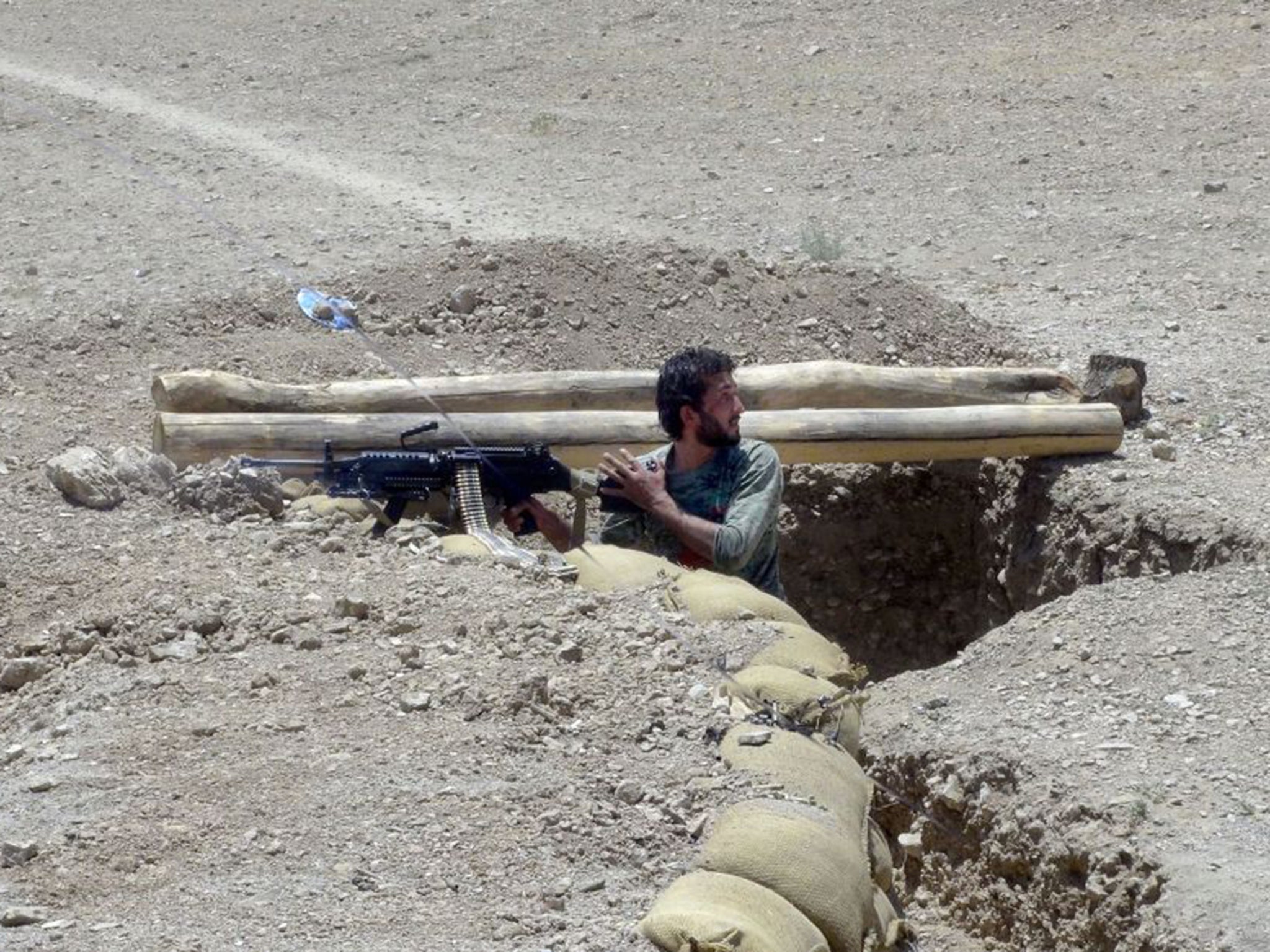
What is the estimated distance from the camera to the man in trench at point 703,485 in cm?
633

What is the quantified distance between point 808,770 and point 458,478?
2165 mm

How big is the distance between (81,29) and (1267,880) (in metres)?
16.0

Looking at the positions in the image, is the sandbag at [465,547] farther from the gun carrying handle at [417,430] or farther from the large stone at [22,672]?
the large stone at [22,672]

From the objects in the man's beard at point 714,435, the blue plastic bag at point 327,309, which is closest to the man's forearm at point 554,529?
the man's beard at point 714,435

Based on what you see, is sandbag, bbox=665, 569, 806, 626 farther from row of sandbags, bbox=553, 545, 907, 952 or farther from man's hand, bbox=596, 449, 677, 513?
man's hand, bbox=596, 449, 677, 513

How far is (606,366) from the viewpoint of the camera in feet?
28.5

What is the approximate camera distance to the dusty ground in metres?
4.66

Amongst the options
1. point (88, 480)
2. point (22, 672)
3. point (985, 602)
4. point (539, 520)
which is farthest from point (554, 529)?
point (985, 602)

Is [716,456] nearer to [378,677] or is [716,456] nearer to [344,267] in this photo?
[378,677]

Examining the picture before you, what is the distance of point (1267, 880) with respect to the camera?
4.86 metres

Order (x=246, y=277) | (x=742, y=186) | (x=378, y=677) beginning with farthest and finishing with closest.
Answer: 1. (x=742, y=186)
2. (x=246, y=277)
3. (x=378, y=677)

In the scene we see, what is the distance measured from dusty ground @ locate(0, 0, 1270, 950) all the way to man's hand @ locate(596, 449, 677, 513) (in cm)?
58

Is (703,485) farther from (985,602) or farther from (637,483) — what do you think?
(985,602)

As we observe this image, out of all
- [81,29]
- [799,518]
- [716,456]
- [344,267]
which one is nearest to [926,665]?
[799,518]
